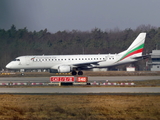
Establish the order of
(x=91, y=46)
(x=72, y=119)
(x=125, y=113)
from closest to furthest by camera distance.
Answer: (x=72, y=119)
(x=125, y=113)
(x=91, y=46)

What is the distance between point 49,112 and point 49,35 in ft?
322

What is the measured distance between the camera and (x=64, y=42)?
106938 mm

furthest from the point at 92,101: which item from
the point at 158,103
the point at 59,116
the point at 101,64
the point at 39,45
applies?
the point at 39,45

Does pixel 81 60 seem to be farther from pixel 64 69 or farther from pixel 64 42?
pixel 64 42

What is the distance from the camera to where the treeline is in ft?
241

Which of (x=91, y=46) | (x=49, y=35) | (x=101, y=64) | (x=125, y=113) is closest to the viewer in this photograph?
(x=125, y=113)

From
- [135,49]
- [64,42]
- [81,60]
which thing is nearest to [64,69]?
[81,60]

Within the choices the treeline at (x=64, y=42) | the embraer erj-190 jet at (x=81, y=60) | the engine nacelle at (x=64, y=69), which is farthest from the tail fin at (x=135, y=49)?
the treeline at (x=64, y=42)

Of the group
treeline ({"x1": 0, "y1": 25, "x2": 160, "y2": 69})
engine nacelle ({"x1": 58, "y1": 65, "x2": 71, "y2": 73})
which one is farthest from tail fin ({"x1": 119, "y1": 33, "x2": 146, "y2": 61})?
treeline ({"x1": 0, "y1": 25, "x2": 160, "y2": 69})

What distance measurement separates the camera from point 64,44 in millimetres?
104250

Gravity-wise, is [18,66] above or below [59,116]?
above

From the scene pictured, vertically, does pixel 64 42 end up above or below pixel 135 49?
above

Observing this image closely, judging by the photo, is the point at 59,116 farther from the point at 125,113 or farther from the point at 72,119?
the point at 125,113

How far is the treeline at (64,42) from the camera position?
7353cm
